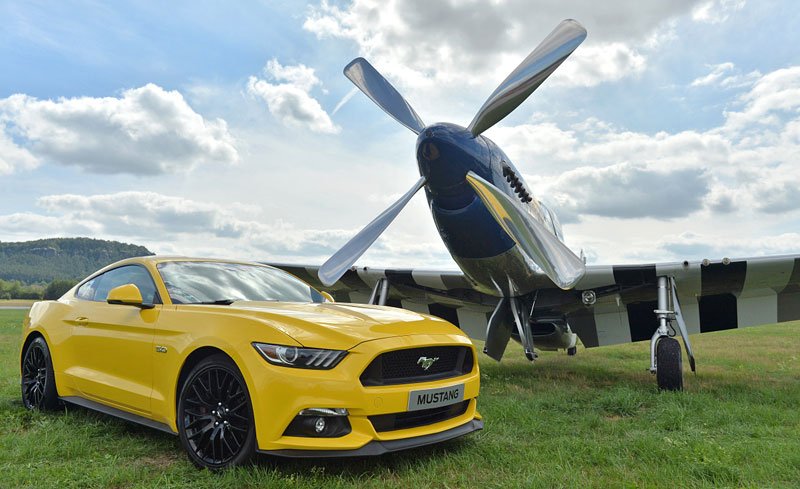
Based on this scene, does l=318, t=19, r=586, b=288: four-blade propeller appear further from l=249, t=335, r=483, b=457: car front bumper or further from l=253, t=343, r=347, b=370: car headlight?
l=253, t=343, r=347, b=370: car headlight

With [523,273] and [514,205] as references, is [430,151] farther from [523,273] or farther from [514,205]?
[523,273]

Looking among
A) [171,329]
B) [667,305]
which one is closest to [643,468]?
[171,329]

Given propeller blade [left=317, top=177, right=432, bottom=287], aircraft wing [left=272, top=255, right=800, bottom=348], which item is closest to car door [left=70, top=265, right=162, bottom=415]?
propeller blade [left=317, top=177, right=432, bottom=287]

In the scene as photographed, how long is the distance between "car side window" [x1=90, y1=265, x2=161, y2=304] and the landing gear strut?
5297mm

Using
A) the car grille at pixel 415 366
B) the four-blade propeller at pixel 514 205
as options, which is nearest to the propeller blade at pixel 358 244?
the four-blade propeller at pixel 514 205

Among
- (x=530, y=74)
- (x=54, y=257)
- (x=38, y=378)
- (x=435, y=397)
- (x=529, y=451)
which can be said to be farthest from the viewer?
(x=54, y=257)

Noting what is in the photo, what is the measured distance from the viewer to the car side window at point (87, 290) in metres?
4.66

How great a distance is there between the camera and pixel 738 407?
197 inches

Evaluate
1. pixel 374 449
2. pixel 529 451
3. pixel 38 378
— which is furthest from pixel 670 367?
pixel 38 378

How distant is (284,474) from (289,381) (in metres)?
0.54

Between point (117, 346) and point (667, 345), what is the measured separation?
5653mm

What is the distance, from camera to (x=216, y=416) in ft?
10.4

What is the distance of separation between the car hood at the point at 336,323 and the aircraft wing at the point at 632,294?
13.5ft

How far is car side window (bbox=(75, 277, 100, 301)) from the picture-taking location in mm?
4660
